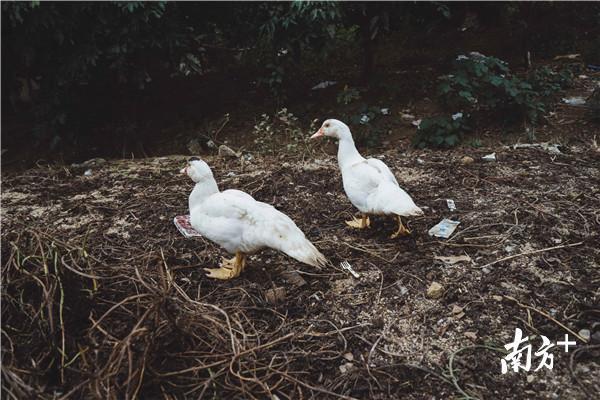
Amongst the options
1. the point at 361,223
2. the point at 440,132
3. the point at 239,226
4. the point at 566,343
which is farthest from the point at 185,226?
the point at 440,132

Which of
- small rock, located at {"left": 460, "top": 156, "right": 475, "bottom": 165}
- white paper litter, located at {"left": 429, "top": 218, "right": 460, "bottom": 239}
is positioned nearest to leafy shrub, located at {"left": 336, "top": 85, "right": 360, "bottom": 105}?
small rock, located at {"left": 460, "top": 156, "right": 475, "bottom": 165}

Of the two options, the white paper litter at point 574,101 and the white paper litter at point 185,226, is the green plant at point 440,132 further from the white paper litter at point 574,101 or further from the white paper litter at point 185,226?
the white paper litter at point 185,226

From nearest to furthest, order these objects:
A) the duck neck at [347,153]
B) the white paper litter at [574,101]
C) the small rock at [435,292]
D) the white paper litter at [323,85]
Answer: the small rock at [435,292], the duck neck at [347,153], the white paper litter at [574,101], the white paper litter at [323,85]

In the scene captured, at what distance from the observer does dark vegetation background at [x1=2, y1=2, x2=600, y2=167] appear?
5.08 m

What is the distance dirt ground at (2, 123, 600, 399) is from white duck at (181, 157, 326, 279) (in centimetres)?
23

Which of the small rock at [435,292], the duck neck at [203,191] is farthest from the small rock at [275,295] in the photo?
the small rock at [435,292]

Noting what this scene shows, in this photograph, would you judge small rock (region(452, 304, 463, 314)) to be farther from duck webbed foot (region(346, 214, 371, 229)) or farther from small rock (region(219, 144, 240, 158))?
small rock (region(219, 144, 240, 158))

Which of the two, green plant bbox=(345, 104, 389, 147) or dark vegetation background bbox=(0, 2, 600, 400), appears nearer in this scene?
dark vegetation background bbox=(0, 2, 600, 400)

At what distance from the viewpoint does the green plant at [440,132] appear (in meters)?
4.82

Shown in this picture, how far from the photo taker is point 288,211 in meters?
3.66

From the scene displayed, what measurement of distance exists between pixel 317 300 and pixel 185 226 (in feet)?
3.87

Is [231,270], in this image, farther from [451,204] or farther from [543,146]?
[543,146]

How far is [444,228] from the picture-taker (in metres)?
3.24

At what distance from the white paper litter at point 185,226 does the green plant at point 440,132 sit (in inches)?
97.8
